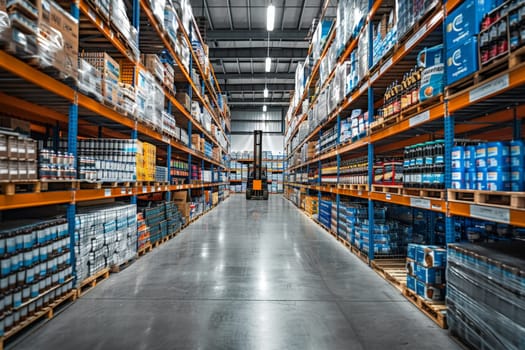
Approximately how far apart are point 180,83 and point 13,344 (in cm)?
778

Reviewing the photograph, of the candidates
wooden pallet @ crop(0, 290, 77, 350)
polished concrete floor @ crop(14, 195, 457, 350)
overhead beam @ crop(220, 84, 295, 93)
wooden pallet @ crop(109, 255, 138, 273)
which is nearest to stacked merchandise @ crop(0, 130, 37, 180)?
wooden pallet @ crop(0, 290, 77, 350)

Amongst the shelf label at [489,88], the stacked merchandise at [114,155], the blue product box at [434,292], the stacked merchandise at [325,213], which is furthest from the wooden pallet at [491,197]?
the stacked merchandise at [325,213]

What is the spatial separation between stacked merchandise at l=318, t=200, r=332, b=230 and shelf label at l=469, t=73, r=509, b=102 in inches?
210

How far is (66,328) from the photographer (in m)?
2.60

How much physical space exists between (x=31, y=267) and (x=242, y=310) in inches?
77.3

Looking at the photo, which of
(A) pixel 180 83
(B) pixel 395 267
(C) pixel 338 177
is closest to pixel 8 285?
(B) pixel 395 267

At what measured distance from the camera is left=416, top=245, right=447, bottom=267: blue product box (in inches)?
115

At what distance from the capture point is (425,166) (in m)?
3.12

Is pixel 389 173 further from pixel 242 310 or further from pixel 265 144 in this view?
pixel 265 144

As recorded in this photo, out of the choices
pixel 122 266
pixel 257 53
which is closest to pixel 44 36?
pixel 122 266

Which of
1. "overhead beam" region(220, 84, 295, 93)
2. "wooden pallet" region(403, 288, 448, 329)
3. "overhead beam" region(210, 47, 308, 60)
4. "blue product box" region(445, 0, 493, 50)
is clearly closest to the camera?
"blue product box" region(445, 0, 493, 50)

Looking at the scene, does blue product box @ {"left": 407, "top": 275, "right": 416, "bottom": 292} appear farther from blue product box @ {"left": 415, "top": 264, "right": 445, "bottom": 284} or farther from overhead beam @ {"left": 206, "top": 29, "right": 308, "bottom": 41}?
overhead beam @ {"left": 206, "top": 29, "right": 308, "bottom": 41}

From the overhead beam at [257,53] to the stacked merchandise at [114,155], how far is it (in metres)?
14.0

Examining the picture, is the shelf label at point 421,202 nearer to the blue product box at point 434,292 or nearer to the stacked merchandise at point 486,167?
the stacked merchandise at point 486,167
